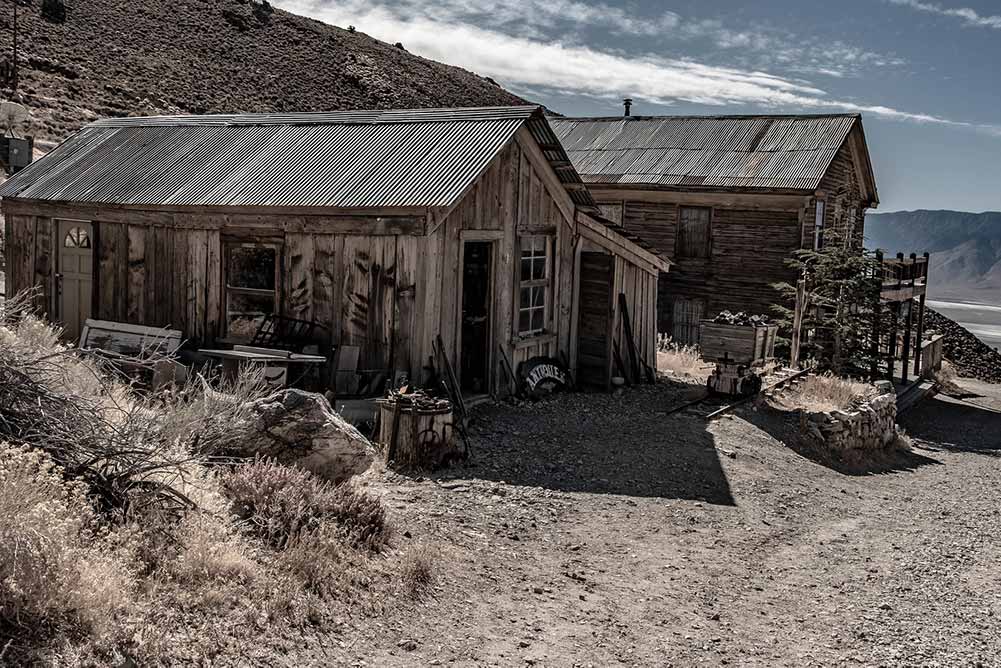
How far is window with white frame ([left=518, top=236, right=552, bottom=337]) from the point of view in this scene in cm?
1298

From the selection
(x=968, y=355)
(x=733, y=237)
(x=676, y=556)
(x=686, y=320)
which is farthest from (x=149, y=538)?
(x=968, y=355)

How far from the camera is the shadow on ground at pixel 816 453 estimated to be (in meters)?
12.4

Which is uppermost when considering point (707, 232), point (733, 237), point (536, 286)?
point (707, 232)

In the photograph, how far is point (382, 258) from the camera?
10.9 metres

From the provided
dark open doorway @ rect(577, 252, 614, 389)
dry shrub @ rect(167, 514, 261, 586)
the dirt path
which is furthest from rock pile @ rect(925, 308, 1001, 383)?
dry shrub @ rect(167, 514, 261, 586)

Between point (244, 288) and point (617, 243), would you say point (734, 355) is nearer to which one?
point (617, 243)

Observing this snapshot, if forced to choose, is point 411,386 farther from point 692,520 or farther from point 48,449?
point 48,449

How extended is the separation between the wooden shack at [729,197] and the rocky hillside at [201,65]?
1855 centimetres

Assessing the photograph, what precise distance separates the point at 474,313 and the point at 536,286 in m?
0.97

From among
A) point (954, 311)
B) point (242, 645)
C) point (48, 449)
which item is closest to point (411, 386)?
point (48, 449)

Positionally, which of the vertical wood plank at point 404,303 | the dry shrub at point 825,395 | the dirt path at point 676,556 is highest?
the vertical wood plank at point 404,303

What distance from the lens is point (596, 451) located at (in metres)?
10.4

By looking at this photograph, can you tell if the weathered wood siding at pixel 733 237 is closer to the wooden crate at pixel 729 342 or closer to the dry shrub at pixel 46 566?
the wooden crate at pixel 729 342

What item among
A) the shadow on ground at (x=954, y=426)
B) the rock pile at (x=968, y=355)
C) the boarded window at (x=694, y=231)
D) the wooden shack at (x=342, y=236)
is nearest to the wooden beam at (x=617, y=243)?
the wooden shack at (x=342, y=236)
